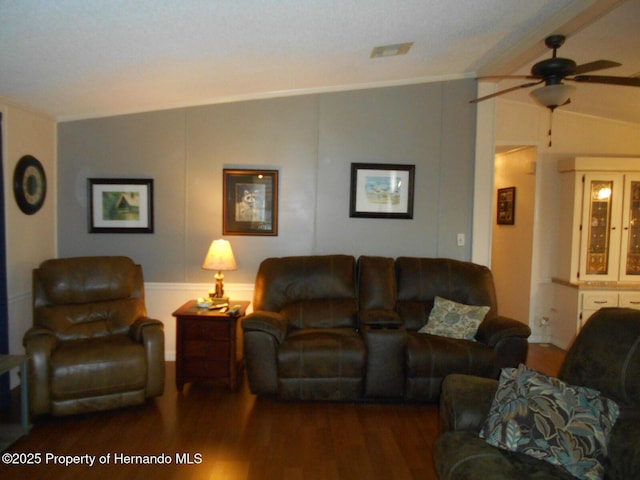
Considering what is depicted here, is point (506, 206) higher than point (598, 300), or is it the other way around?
point (506, 206)

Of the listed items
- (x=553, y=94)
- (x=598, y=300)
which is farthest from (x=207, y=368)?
(x=598, y=300)

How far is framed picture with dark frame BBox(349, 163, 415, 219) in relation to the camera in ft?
13.3

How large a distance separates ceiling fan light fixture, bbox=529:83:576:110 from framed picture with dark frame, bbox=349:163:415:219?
1584mm

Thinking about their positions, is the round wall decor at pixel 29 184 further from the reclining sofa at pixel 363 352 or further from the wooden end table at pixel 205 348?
the reclining sofa at pixel 363 352

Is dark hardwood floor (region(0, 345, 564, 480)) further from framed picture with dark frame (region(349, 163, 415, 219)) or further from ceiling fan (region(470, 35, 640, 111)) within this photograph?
ceiling fan (region(470, 35, 640, 111))

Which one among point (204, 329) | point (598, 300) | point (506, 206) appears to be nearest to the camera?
point (204, 329)

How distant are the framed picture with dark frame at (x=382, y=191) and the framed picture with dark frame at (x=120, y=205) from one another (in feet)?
6.40

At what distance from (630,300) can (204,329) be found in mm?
4204

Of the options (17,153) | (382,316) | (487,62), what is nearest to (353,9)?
(487,62)

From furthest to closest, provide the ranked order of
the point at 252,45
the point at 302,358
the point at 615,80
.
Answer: the point at 302,358 → the point at 252,45 → the point at 615,80

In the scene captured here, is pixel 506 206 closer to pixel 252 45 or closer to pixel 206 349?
pixel 252 45

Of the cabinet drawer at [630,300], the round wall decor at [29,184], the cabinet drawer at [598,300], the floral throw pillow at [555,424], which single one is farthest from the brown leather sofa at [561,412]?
the round wall decor at [29,184]

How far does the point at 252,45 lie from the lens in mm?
2730

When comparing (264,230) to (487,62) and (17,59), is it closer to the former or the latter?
(17,59)
